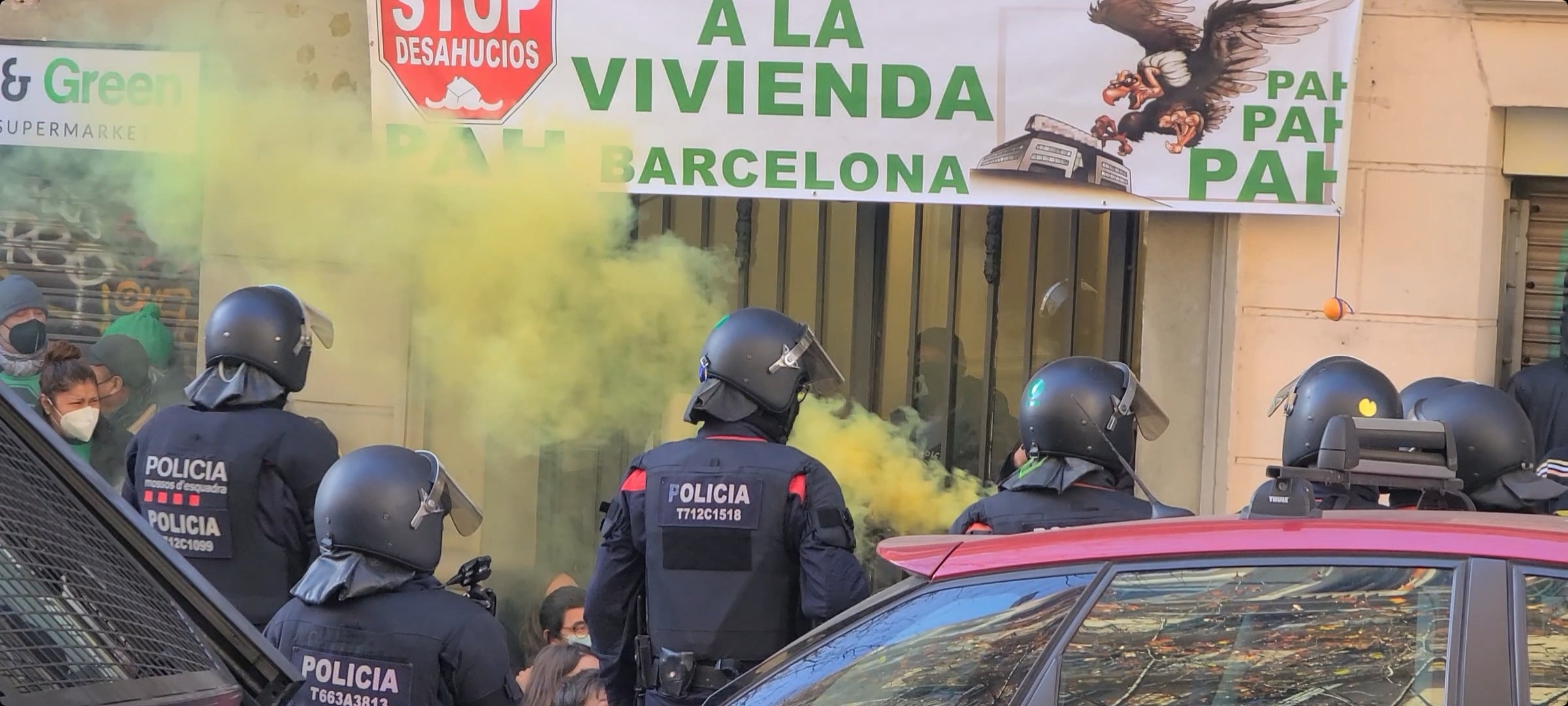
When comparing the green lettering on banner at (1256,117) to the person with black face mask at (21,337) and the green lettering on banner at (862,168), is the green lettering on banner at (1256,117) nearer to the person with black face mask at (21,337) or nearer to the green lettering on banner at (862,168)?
the green lettering on banner at (862,168)

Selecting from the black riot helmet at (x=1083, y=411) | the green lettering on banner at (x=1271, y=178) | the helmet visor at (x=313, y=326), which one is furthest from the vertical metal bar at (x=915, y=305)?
the helmet visor at (x=313, y=326)

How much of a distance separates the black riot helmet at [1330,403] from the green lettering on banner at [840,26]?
7.70 ft

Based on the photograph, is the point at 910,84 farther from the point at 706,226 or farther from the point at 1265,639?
the point at 1265,639

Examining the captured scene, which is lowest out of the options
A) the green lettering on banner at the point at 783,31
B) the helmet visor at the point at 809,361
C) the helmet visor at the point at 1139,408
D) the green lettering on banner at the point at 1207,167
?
the helmet visor at the point at 1139,408

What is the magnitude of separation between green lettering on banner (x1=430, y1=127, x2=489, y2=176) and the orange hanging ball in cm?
341

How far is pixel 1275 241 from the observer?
6.72 metres

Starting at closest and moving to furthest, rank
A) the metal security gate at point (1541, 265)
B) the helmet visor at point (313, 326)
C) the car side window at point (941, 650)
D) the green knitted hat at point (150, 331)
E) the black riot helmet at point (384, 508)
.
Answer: the car side window at point (941, 650), the black riot helmet at point (384, 508), the helmet visor at point (313, 326), the metal security gate at point (1541, 265), the green knitted hat at point (150, 331)

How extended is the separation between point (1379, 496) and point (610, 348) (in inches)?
132

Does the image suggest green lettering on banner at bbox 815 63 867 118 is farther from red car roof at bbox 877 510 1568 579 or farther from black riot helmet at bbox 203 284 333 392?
red car roof at bbox 877 510 1568 579

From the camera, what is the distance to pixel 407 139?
6.78 m

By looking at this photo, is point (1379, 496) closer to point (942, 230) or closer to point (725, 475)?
point (725, 475)

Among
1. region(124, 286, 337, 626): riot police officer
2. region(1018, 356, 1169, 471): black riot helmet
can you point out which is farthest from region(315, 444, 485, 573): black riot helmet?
region(1018, 356, 1169, 471): black riot helmet

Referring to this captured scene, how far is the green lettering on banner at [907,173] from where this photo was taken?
21.7ft

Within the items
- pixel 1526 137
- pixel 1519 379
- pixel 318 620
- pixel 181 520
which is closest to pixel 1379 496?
pixel 1519 379
